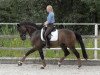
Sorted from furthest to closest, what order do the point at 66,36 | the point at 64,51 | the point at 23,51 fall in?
the point at 23,51, the point at 64,51, the point at 66,36

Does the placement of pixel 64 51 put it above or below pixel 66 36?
below

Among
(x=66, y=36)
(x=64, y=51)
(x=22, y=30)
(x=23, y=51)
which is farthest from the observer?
(x=23, y=51)

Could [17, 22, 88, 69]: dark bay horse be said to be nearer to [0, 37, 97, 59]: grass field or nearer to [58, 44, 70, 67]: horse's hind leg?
[58, 44, 70, 67]: horse's hind leg

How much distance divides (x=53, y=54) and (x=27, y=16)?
41.0ft

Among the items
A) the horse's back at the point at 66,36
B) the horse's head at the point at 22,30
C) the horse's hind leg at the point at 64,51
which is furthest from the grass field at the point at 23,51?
the horse's back at the point at 66,36

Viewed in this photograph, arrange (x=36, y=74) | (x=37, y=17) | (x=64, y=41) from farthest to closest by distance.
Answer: (x=37, y=17), (x=64, y=41), (x=36, y=74)

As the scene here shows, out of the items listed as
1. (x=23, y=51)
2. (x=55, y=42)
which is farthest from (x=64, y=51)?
(x=23, y=51)

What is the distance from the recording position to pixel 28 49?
52.4 feet

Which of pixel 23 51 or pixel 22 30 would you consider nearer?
pixel 22 30

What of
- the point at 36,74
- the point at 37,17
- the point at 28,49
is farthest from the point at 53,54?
the point at 37,17

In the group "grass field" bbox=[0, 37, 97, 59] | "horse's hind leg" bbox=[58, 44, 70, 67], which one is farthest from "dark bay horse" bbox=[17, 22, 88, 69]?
"grass field" bbox=[0, 37, 97, 59]

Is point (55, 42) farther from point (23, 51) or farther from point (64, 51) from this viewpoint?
point (23, 51)

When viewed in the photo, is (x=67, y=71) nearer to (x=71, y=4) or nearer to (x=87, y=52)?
(x=87, y=52)

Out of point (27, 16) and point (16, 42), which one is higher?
point (16, 42)
